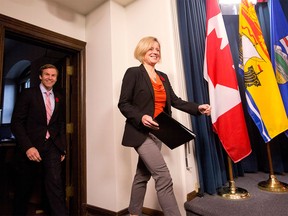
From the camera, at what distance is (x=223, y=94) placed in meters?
1.83

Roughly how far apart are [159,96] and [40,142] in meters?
1.03

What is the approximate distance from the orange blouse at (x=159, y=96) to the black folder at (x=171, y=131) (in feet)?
0.41

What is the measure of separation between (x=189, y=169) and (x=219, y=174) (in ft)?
1.07

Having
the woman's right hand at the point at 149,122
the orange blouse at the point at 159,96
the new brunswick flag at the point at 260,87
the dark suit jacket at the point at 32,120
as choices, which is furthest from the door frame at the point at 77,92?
the new brunswick flag at the point at 260,87

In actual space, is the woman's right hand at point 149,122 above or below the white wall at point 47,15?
below

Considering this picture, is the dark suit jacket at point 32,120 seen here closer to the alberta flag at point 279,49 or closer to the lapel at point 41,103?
the lapel at point 41,103

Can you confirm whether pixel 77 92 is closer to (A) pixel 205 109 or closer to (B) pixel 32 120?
(B) pixel 32 120

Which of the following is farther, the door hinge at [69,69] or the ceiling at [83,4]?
the door hinge at [69,69]

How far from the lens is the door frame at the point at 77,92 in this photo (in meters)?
2.04

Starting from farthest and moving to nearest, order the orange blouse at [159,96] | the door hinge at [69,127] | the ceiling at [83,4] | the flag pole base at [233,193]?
the door hinge at [69,127], the ceiling at [83,4], the flag pole base at [233,193], the orange blouse at [159,96]

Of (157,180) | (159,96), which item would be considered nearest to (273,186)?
(157,180)

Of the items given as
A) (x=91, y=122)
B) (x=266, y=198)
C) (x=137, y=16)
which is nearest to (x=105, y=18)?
(x=137, y=16)

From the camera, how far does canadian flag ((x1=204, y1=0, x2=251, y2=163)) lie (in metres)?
1.81

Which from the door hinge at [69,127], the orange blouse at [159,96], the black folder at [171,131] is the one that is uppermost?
the orange blouse at [159,96]
